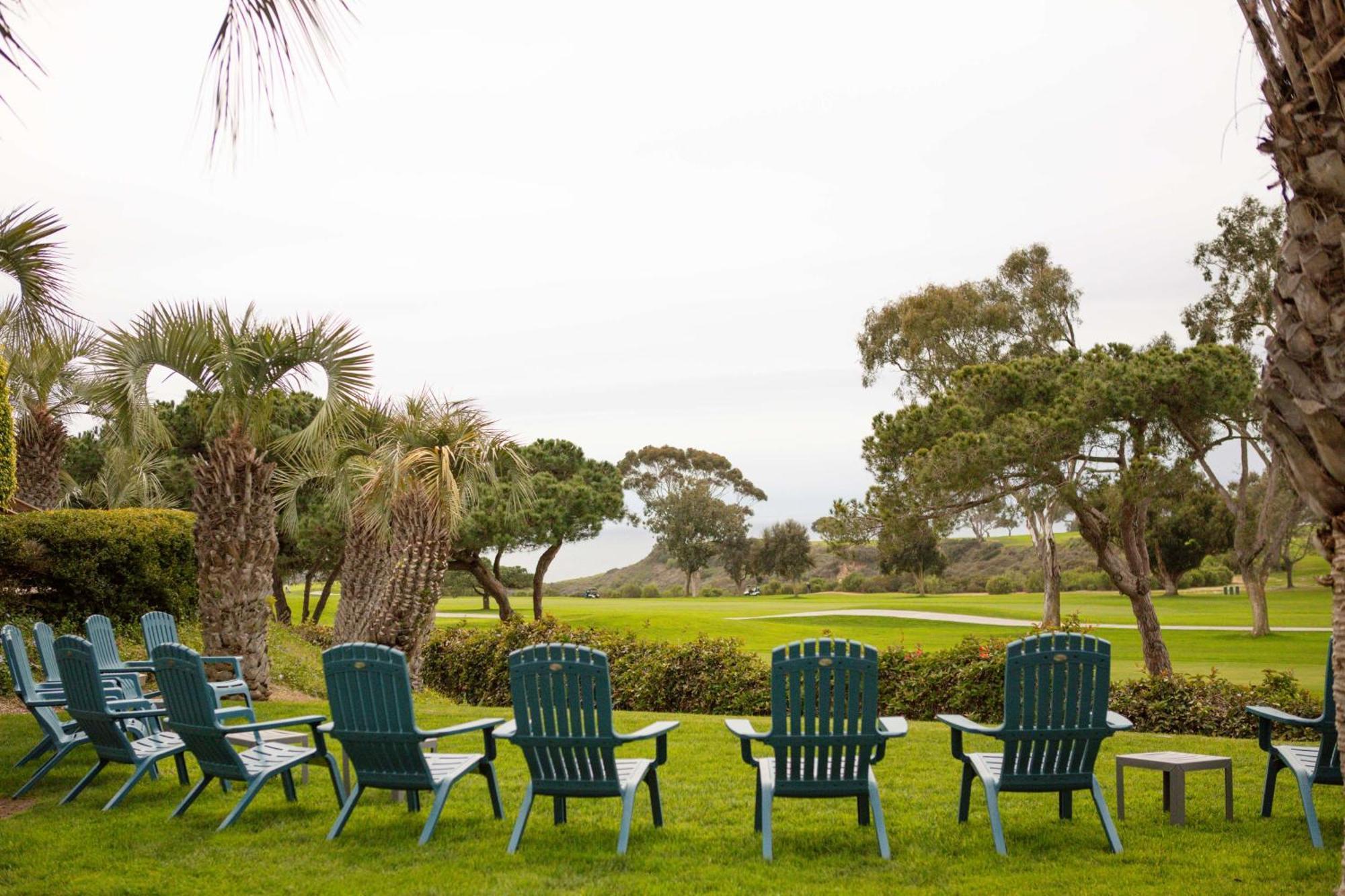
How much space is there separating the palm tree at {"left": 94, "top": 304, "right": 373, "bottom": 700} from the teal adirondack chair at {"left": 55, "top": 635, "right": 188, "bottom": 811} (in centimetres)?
547

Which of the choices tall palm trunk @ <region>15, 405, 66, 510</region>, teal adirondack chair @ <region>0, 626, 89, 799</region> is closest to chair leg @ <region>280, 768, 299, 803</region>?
teal adirondack chair @ <region>0, 626, 89, 799</region>

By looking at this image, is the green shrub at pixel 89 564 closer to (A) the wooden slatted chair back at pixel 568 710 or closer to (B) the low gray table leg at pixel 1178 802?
(A) the wooden slatted chair back at pixel 568 710

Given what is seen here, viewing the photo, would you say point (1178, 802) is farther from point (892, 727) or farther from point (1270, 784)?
point (892, 727)

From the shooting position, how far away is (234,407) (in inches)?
480

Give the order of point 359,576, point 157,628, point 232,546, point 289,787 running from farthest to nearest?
point 359,576 → point 232,546 → point 157,628 → point 289,787

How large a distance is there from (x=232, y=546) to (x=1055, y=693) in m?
9.82

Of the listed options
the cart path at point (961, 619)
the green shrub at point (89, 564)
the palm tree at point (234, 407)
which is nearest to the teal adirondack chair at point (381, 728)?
the palm tree at point (234, 407)

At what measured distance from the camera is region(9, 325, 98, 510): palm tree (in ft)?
56.6

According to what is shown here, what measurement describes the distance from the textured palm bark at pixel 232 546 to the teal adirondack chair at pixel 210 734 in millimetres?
6354

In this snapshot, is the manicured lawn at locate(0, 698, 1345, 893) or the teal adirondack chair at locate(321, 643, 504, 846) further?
the teal adirondack chair at locate(321, 643, 504, 846)

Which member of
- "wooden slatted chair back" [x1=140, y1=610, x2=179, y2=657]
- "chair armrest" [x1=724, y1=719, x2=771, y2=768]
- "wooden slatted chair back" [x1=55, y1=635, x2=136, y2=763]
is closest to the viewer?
"chair armrest" [x1=724, y1=719, x2=771, y2=768]

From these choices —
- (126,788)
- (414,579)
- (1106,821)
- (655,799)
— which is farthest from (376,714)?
(414,579)

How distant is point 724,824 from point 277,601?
23345 mm

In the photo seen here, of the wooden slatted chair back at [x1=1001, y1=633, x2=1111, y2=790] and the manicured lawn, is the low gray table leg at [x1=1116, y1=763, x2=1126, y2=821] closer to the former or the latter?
the manicured lawn
